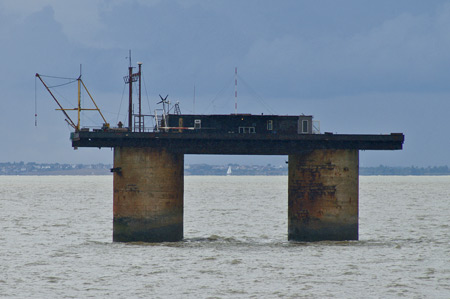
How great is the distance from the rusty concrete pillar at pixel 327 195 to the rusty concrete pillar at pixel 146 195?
751 centimetres

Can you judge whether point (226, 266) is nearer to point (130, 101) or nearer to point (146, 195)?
point (146, 195)

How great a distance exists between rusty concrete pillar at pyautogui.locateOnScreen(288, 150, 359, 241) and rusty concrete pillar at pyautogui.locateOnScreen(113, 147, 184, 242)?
24.6ft

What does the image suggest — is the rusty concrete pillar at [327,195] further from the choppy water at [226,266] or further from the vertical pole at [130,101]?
the vertical pole at [130,101]

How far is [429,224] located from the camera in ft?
240

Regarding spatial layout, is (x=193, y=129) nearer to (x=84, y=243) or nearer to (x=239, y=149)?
(x=239, y=149)

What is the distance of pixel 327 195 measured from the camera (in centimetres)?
4678

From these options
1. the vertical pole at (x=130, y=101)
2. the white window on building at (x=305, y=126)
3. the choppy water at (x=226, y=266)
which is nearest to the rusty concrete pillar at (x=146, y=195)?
the choppy water at (x=226, y=266)

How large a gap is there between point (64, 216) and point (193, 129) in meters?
39.7

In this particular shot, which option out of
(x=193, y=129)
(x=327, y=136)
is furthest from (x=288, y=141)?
(x=193, y=129)

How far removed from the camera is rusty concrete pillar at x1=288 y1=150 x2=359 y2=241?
154 ft

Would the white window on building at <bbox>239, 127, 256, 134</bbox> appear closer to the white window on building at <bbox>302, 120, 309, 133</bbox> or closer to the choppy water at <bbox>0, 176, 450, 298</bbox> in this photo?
the white window on building at <bbox>302, 120, 309, 133</bbox>

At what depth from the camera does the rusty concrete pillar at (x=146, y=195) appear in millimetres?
46312

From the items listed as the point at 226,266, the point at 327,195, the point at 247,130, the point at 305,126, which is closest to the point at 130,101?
the point at 247,130

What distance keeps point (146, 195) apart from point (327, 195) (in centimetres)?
1063
